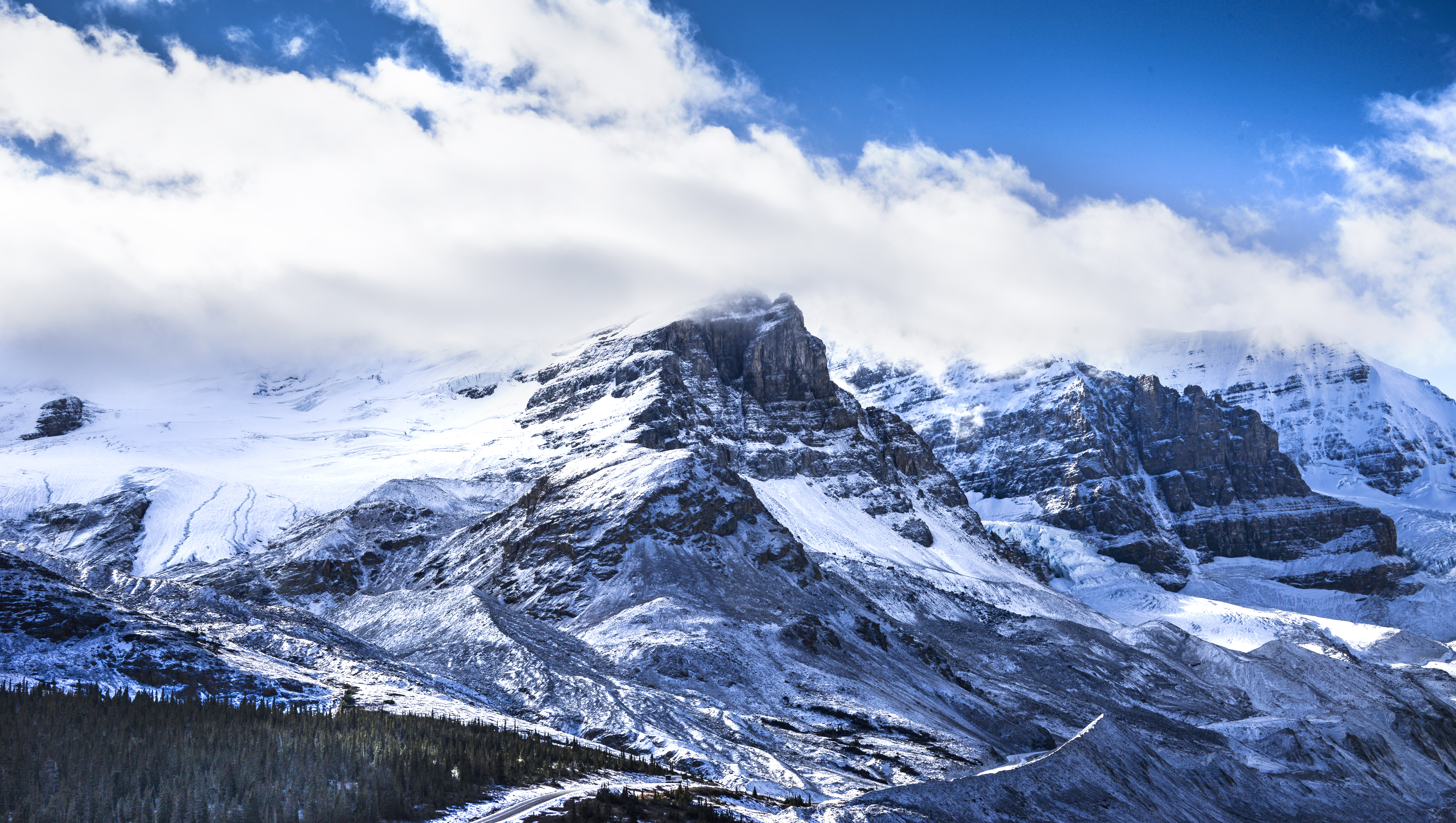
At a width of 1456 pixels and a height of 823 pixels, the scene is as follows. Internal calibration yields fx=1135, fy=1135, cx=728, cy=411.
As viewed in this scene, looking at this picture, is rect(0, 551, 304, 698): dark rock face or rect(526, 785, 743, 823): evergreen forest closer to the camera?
rect(526, 785, 743, 823): evergreen forest

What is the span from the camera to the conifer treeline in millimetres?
53969

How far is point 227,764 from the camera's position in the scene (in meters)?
60.4

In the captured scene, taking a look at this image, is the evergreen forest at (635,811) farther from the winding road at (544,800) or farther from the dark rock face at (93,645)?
the dark rock face at (93,645)

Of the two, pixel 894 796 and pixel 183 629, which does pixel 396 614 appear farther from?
pixel 894 796

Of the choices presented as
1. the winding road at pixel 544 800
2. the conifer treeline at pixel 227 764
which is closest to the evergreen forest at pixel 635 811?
the winding road at pixel 544 800

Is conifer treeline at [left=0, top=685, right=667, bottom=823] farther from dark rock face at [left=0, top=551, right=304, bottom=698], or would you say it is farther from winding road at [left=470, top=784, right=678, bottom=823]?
dark rock face at [left=0, top=551, right=304, bottom=698]

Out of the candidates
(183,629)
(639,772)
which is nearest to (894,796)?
(639,772)

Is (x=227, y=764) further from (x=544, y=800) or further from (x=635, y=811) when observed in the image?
(x=635, y=811)

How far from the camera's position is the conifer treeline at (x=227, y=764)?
54.0 m

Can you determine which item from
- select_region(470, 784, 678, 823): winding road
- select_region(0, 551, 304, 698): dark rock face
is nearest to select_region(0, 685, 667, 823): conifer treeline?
select_region(470, 784, 678, 823): winding road

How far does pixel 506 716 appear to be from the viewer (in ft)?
335

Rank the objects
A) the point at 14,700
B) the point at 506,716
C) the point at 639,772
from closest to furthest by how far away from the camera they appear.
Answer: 1. the point at 14,700
2. the point at 639,772
3. the point at 506,716

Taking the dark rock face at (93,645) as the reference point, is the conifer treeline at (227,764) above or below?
below

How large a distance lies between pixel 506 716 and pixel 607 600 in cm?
7316
